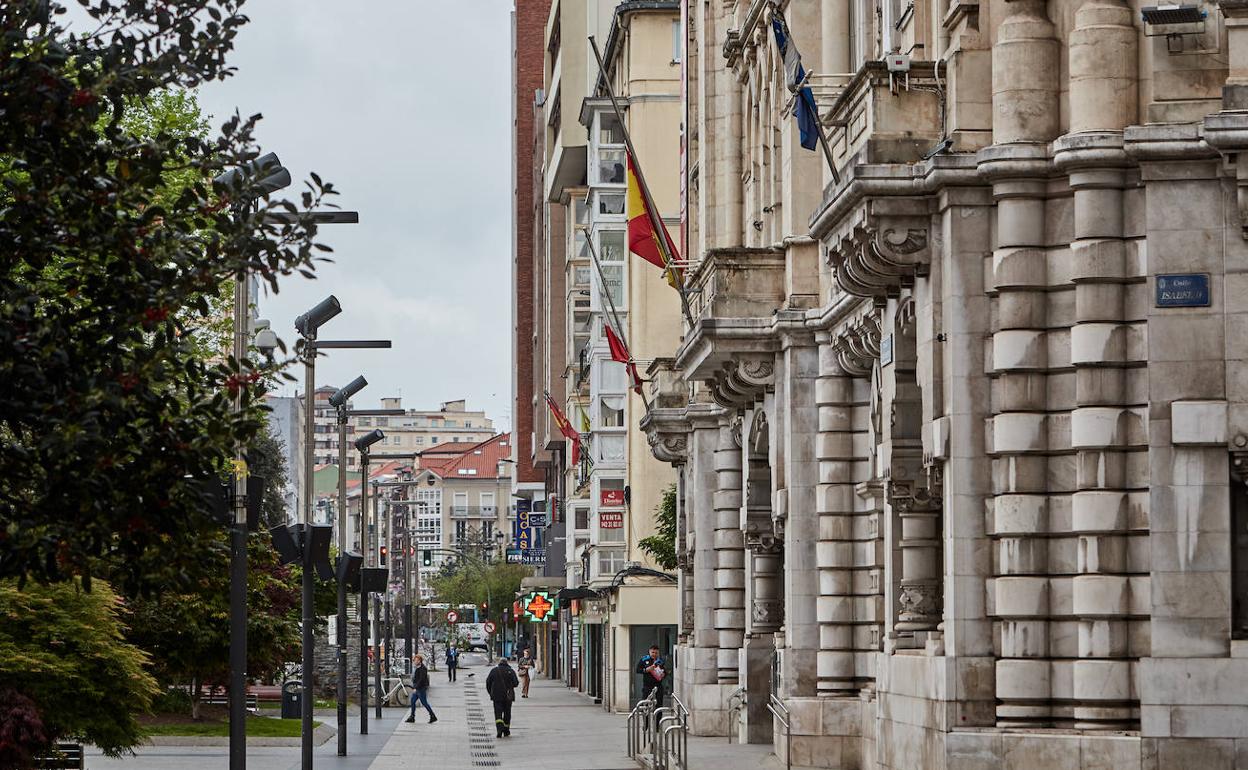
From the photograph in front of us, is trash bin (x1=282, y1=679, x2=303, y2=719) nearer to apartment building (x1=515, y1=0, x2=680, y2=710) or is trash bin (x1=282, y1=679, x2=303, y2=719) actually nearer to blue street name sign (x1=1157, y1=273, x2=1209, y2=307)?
apartment building (x1=515, y1=0, x2=680, y2=710)

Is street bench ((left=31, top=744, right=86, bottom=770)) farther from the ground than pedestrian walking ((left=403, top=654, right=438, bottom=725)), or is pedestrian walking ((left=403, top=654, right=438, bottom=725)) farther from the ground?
street bench ((left=31, top=744, right=86, bottom=770))

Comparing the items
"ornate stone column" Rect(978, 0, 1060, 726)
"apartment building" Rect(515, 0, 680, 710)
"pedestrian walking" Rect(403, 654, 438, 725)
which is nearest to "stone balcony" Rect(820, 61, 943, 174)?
"ornate stone column" Rect(978, 0, 1060, 726)

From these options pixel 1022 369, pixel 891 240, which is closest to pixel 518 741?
pixel 891 240

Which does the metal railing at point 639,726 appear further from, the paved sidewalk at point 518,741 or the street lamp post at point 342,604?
the street lamp post at point 342,604

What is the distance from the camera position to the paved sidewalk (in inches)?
1508

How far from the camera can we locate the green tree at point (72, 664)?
24.4m

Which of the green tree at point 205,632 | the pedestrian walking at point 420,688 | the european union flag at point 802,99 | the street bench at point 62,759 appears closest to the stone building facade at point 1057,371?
the european union flag at point 802,99

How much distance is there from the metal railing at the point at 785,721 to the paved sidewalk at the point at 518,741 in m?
3.93

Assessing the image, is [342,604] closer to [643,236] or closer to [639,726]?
[639,726]

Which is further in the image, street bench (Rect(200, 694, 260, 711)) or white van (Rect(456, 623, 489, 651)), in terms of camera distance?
white van (Rect(456, 623, 489, 651))

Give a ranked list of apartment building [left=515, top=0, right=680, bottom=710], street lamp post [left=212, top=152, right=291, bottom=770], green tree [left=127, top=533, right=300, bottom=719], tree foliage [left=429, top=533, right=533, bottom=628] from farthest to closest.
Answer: tree foliage [left=429, top=533, right=533, bottom=628]
apartment building [left=515, top=0, right=680, bottom=710]
green tree [left=127, top=533, right=300, bottom=719]
street lamp post [left=212, top=152, right=291, bottom=770]

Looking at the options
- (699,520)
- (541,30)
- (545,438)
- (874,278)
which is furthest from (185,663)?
(541,30)

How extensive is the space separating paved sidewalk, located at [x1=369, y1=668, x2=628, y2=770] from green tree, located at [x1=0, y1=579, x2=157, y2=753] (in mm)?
11610

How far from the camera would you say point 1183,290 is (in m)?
19.2
